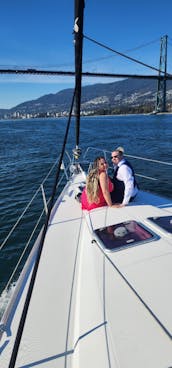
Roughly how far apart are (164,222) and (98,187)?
0.89 metres

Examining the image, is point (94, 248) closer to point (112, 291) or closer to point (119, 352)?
Result: point (112, 291)

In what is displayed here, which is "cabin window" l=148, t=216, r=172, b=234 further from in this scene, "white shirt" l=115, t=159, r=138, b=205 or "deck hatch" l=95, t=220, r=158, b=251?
"white shirt" l=115, t=159, r=138, b=205

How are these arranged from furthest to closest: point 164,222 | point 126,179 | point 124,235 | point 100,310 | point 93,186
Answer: point 126,179 → point 93,186 → point 164,222 → point 124,235 → point 100,310

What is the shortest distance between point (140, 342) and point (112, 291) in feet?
1.31

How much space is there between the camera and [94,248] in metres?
2.25

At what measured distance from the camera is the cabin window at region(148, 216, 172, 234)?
7.79 ft

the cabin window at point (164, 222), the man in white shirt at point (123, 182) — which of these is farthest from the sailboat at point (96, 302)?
the man in white shirt at point (123, 182)

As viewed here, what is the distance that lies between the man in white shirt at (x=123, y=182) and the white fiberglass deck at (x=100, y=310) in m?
0.83

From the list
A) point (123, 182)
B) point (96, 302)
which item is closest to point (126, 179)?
point (123, 182)

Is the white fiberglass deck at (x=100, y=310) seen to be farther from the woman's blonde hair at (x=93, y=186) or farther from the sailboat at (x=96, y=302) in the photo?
the woman's blonde hair at (x=93, y=186)

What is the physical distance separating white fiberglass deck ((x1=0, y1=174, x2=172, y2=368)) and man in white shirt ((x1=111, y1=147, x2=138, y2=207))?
2.71 feet

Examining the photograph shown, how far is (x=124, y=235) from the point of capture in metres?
2.22

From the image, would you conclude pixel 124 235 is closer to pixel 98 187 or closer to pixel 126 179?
pixel 98 187

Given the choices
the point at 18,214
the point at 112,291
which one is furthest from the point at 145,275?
the point at 18,214
